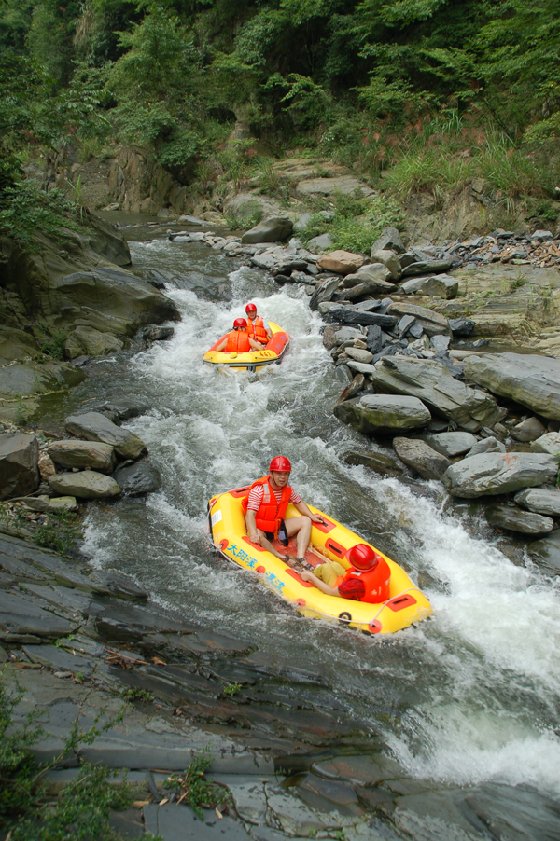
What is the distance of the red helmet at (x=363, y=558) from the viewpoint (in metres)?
4.54

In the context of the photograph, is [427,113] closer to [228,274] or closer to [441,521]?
[228,274]

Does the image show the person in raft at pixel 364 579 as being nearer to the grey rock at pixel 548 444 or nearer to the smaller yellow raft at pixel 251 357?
the grey rock at pixel 548 444

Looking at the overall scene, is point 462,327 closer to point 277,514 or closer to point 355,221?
point 277,514

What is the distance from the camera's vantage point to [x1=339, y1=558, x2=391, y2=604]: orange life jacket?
4531 mm

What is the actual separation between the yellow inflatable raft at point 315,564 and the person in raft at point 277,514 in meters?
0.08

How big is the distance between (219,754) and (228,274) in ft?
35.3

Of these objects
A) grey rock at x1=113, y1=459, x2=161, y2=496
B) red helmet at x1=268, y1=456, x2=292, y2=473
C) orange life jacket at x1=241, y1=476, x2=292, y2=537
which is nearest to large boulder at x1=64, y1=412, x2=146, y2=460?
grey rock at x1=113, y1=459, x2=161, y2=496

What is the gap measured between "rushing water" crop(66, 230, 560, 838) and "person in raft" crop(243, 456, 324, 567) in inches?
18.1

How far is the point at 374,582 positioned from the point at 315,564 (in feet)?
2.65

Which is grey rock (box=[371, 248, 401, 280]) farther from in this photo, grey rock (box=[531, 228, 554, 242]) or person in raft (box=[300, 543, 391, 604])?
person in raft (box=[300, 543, 391, 604])

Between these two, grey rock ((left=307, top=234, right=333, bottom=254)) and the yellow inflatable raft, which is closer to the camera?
the yellow inflatable raft

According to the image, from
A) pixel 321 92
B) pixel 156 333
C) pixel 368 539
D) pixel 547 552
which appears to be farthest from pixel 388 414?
pixel 321 92

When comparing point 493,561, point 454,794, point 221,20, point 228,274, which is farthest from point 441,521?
point 221,20

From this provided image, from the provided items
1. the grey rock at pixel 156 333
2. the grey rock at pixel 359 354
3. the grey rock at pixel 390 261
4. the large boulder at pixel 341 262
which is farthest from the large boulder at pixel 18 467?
the large boulder at pixel 341 262
